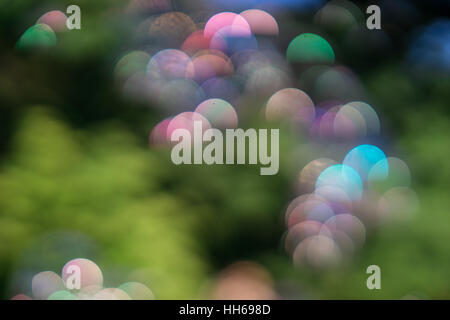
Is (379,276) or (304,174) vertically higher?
(304,174)

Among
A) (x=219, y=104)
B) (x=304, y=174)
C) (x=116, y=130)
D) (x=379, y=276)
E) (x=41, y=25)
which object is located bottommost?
(x=379, y=276)

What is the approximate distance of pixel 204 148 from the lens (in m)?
1.69

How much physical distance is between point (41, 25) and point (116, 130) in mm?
495

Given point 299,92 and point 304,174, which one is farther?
point 299,92

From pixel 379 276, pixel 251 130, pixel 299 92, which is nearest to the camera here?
pixel 379 276

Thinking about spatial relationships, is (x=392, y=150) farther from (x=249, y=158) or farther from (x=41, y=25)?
(x=41, y=25)
